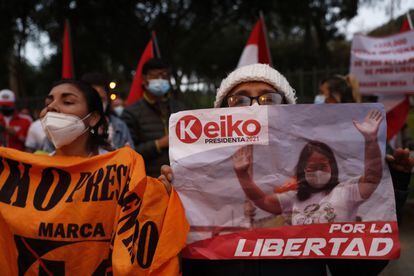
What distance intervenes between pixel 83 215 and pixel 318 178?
3.03ft

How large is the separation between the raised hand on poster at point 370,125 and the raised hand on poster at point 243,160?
0.40 metres

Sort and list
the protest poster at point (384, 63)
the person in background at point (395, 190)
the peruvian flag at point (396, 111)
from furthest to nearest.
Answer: the protest poster at point (384, 63) → the peruvian flag at point (396, 111) → the person in background at point (395, 190)

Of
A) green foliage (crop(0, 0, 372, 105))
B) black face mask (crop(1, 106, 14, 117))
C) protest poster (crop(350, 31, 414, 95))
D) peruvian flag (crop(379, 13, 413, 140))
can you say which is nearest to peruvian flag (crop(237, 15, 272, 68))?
protest poster (crop(350, 31, 414, 95))

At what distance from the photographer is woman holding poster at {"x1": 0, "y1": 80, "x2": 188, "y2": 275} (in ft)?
5.94

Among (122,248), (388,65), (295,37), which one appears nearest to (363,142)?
(122,248)

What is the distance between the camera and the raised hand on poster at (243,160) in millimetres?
1875

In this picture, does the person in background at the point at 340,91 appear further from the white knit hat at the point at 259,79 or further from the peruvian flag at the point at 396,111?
the white knit hat at the point at 259,79

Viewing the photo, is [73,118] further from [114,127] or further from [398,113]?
[398,113]

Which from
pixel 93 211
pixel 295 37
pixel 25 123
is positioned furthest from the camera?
pixel 295 37

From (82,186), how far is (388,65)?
181 inches

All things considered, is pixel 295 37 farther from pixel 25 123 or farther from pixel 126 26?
pixel 25 123

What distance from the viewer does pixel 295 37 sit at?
30.8 meters

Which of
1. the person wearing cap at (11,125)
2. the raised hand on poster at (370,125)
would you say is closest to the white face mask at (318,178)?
the raised hand on poster at (370,125)

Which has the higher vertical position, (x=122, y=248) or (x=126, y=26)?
(x=126, y=26)
